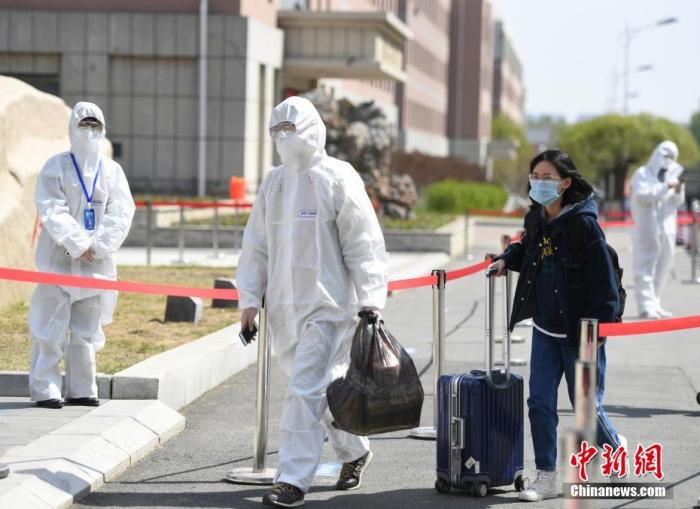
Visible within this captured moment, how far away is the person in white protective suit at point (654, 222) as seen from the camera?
16734mm

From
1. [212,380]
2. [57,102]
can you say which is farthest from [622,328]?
[57,102]

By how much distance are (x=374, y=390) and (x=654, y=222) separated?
34.7ft

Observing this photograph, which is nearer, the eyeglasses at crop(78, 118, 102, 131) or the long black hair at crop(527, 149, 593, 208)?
the long black hair at crop(527, 149, 593, 208)

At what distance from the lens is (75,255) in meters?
9.12

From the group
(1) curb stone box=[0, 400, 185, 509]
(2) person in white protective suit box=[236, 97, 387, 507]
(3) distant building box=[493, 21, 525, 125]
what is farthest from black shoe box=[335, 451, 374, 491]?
(3) distant building box=[493, 21, 525, 125]

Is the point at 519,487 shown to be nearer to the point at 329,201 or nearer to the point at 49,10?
the point at 329,201

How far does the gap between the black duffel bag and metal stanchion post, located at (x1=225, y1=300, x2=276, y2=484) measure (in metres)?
0.88

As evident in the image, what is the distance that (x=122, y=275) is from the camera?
19250 mm

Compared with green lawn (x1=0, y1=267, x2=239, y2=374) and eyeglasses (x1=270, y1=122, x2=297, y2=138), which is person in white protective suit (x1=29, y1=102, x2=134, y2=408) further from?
eyeglasses (x1=270, y1=122, x2=297, y2=138)

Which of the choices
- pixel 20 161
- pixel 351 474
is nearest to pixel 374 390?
pixel 351 474

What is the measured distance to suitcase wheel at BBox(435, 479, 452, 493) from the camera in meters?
7.34

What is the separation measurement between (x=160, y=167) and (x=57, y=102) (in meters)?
22.9

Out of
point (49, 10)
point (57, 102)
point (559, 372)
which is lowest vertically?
point (559, 372)

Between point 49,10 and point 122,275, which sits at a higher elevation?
point 49,10
